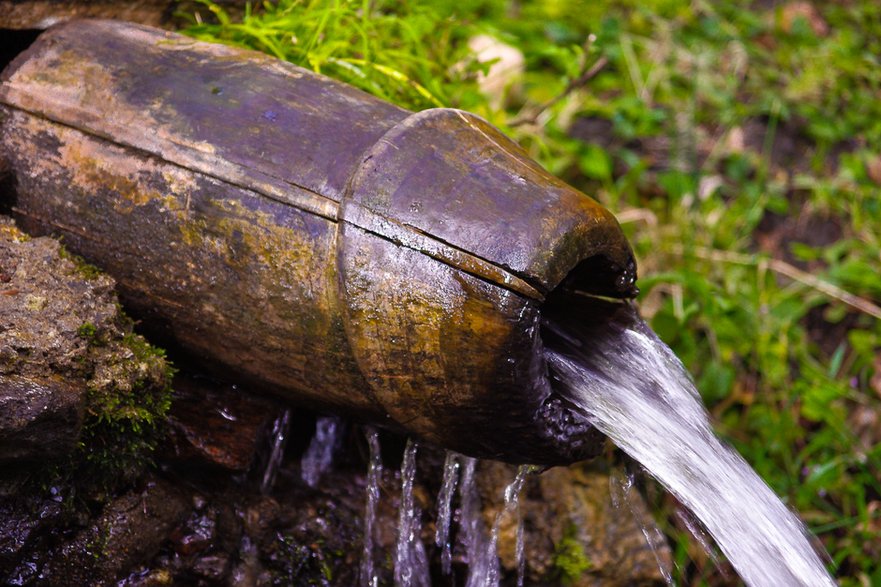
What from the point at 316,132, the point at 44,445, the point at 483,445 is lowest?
the point at 483,445

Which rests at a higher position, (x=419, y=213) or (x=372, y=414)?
(x=419, y=213)

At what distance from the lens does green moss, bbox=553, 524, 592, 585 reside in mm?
2486

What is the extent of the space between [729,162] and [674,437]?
99.6 inches

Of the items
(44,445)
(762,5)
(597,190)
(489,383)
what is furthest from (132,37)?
(762,5)

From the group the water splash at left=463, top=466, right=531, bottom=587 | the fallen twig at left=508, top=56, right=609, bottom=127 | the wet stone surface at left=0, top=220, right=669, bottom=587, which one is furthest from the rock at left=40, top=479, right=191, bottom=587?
the fallen twig at left=508, top=56, right=609, bottom=127

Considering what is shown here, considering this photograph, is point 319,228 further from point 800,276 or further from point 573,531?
point 800,276

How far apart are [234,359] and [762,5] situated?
13.4 feet

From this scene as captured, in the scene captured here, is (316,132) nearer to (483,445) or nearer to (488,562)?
(483,445)

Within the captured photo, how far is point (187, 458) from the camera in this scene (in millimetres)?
2146

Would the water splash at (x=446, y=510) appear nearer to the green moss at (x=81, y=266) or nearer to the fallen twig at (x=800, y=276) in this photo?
the green moss at (x=81, y=266)

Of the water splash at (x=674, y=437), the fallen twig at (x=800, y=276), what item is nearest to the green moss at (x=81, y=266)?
the water splash at (x=674, y=437)

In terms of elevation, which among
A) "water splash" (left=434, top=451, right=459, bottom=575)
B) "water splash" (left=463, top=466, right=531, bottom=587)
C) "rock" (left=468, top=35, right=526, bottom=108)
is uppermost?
"rock" (left=468, top=35, right=526, bottom=108)

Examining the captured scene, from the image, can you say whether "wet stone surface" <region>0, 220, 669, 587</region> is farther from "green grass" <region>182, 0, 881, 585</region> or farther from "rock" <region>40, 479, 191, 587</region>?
"green grass" <region>182, 0, 881, 585</region>

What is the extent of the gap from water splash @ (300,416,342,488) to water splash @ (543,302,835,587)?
692 mm
